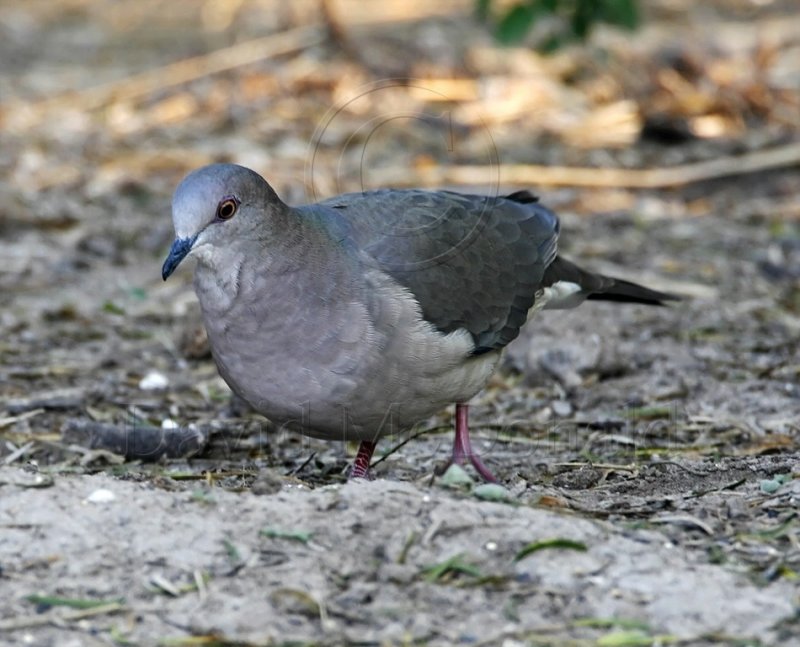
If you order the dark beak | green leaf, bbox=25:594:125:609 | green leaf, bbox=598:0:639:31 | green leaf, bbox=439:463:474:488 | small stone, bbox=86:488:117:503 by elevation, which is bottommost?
green leaf, bbox=439:463:474:488

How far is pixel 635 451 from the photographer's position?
5.28 m

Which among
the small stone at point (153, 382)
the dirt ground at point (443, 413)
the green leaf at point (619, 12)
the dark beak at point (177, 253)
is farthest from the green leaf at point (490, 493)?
the green leaf at point (619, 12)

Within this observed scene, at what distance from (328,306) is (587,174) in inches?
205

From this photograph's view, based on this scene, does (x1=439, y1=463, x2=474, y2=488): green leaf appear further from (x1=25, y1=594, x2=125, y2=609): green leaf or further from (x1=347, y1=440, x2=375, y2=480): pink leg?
(x1=25, y1=594, x2=125, y2=609): green leaf

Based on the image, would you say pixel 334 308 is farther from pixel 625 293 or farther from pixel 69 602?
pixel 625 293

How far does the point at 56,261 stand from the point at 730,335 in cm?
399

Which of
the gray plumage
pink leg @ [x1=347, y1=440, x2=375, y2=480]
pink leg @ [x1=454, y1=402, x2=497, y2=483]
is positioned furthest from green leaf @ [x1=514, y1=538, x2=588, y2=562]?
pink leg @ [x1=347, y1=440, x2=375, y2=480]

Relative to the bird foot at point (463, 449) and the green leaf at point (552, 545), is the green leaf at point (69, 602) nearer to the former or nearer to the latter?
the green leaf at point (552, 545)

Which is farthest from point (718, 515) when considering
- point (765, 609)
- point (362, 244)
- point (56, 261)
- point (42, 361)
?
point (56, 261)

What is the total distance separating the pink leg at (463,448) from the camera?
4.89 meters

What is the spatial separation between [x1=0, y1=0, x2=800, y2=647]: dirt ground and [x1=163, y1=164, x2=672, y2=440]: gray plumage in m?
0.32

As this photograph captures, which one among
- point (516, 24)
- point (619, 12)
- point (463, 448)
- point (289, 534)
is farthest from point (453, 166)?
point (289, 534)

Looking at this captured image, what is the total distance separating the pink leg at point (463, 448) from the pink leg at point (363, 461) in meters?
0.32

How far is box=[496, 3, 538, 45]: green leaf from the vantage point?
932 centimetres
